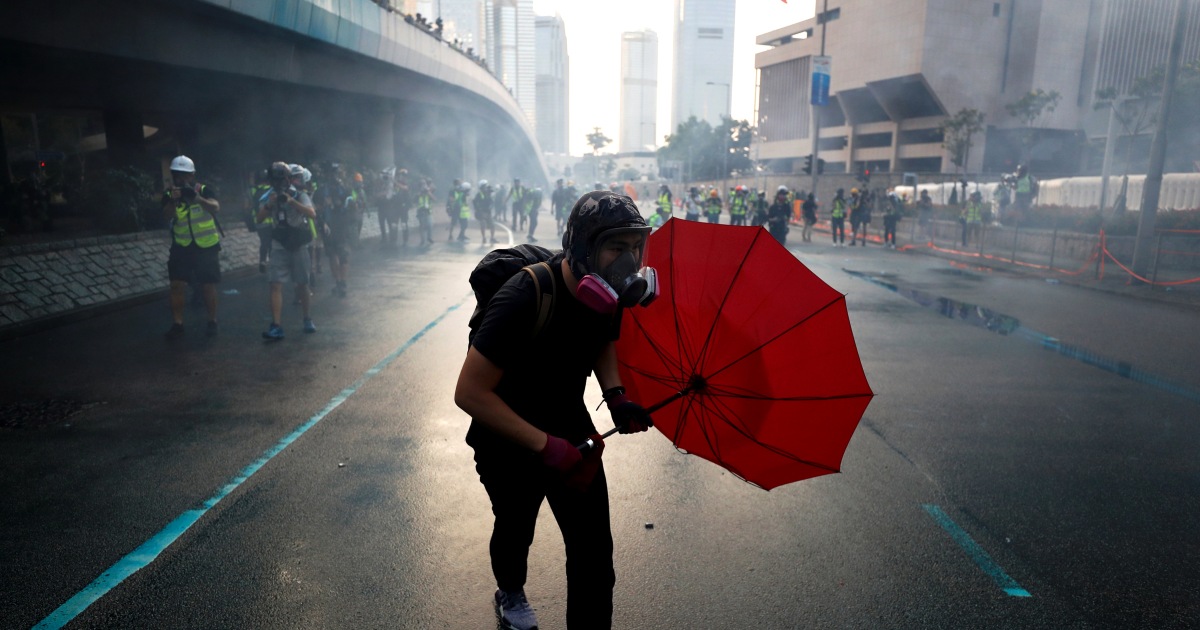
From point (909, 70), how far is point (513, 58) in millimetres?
98196

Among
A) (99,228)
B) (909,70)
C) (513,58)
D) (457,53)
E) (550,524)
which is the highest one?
(513,58)

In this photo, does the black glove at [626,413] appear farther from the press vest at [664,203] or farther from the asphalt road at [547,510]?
the press vest at [664,203]

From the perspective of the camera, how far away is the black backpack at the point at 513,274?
88.7 inches

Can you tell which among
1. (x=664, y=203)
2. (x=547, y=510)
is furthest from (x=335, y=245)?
(x=664, y=203)

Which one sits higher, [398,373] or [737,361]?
[737,361]

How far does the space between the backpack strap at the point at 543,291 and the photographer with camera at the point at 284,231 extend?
6661 millimetres

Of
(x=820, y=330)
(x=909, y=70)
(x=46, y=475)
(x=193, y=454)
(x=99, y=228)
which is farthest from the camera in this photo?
(x=909, y=70)

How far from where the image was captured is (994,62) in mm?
57125

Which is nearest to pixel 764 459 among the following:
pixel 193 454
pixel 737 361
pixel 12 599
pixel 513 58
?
pixel 737 361

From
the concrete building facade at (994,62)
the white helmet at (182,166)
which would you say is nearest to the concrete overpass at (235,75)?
the white helmet at (182,166)

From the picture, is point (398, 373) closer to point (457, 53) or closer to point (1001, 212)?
point (1001, 212)

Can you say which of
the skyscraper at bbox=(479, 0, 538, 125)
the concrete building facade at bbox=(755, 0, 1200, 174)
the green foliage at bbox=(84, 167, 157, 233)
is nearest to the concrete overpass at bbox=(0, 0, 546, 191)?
the green foliage at bbox=(84, 167, 157, 233)

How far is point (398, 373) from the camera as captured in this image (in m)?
7.15

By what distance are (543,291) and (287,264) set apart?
6.97 meters
